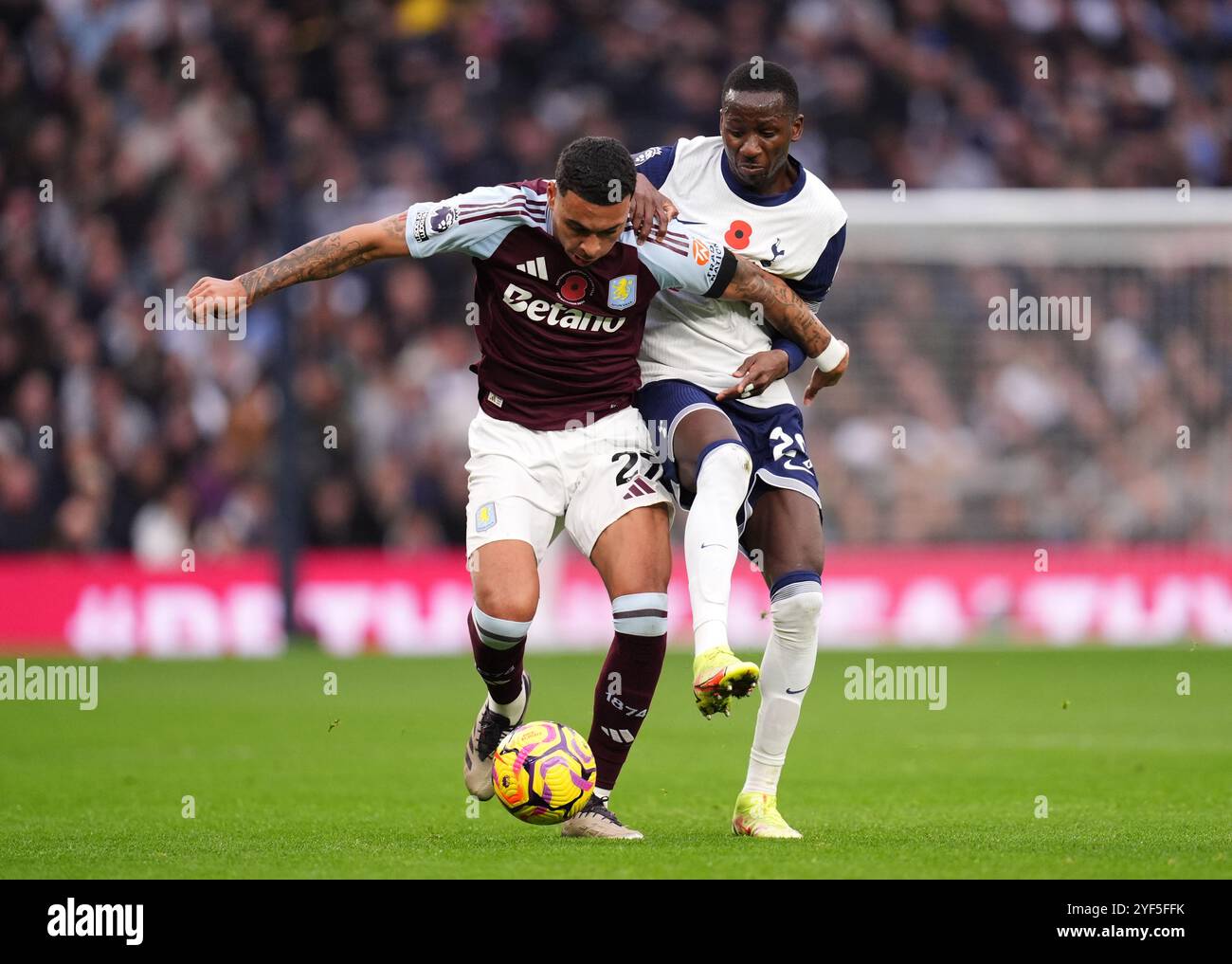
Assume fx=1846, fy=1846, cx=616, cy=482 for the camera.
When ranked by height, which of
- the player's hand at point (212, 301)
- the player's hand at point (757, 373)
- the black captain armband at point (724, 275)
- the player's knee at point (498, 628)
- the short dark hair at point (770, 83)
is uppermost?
the short dark hair at point (770, 83)

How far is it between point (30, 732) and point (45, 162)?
8996 mm

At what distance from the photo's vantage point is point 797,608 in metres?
6.57

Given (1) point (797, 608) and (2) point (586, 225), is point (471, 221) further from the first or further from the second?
(1) point (797, 608)

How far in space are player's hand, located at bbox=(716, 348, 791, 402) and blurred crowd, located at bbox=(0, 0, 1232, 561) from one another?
9.12 metres

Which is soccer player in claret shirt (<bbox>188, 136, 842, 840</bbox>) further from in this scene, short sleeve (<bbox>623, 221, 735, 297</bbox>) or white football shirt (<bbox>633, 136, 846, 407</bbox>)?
white football shirt (<bbox>633, 136, 846, 407</bbox>)

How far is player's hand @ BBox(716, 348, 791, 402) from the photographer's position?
6820 millimetres

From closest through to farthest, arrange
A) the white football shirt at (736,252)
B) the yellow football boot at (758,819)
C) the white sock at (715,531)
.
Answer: the white sock at (715,531)
the yellow football boot at (758,819)
the white football shirt at (736,252)

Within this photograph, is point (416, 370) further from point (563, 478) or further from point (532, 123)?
point (563, 478)

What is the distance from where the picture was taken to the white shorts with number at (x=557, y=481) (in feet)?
21.8

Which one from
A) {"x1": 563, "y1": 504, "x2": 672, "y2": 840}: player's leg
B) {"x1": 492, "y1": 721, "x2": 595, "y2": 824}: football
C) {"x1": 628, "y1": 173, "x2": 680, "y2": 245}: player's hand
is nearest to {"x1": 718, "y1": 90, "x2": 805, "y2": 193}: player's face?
{"x1": 628, "y1": 173, "x2": 680, "y2": 245}: player's hand

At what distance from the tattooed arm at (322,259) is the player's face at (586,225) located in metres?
0.59

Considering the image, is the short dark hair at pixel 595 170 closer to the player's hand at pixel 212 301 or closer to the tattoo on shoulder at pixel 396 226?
the tattoo on shoulder at pixel 396 226

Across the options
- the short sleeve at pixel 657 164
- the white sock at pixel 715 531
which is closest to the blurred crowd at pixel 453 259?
the short sleeve at pixel 657 164

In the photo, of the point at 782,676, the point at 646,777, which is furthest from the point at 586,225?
the point at 646,777
